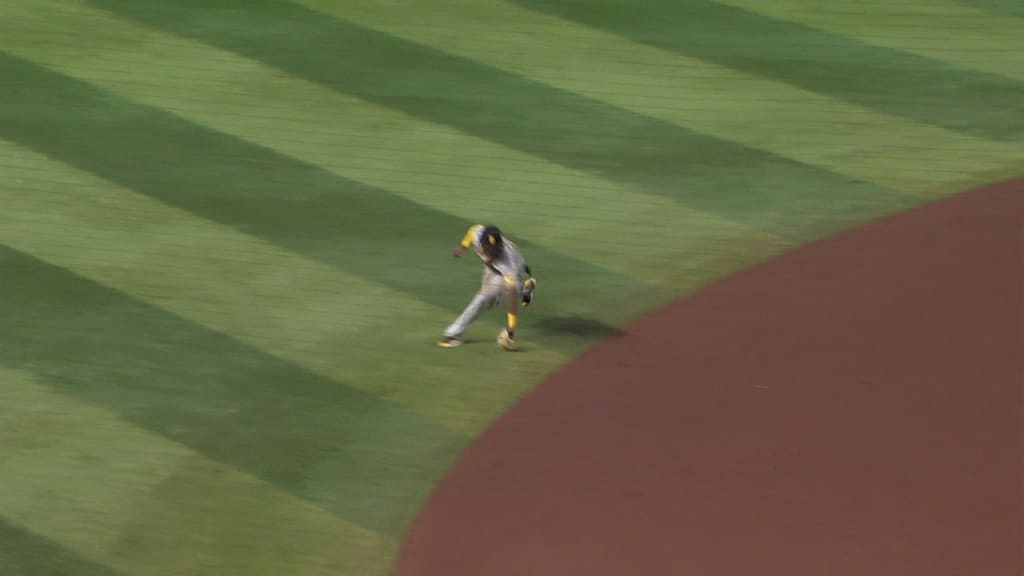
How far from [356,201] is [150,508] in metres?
4.39

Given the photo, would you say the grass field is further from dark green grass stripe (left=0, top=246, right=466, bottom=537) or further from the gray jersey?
the gray jersey

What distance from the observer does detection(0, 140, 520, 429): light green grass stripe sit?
40.1ft

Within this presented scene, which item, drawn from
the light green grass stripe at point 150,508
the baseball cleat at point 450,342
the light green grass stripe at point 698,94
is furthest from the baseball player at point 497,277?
the light green grass stripe at point 698,94

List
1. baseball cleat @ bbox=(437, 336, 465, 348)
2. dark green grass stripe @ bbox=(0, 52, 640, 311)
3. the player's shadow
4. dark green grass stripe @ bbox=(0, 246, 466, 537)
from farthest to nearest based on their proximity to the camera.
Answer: dark green grass stripe @ bbox=(0, 52, 640, 311), the player's shadow, baseball cleat @ bbox=(437, 336, 465, 348), dark green grass stripe @ bbox=(0, 246, 466, 537)

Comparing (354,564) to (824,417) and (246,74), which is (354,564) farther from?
(246,74)

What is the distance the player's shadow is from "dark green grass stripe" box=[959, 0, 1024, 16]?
7.10 meters

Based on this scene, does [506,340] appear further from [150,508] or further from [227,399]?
[150,508]

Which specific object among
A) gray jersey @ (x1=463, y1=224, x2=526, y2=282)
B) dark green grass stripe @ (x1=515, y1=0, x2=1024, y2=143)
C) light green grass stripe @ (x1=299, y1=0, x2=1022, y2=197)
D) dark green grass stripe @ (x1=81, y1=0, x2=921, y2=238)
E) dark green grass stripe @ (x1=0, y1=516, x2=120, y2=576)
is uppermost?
dark green grass stripe @ (x1=515, y1=0, x2=1024, y2=143)

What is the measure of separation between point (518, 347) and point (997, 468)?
12.1ft

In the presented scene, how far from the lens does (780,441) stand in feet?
36.0

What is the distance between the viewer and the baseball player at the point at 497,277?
11.8m

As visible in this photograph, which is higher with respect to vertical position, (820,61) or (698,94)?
(820,61)

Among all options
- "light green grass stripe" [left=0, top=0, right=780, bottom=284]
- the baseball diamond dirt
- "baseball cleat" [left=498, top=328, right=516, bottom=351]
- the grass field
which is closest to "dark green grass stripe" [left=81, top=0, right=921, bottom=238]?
the grass field

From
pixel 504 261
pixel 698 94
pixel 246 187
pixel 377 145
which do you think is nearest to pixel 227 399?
pixel 504 261
